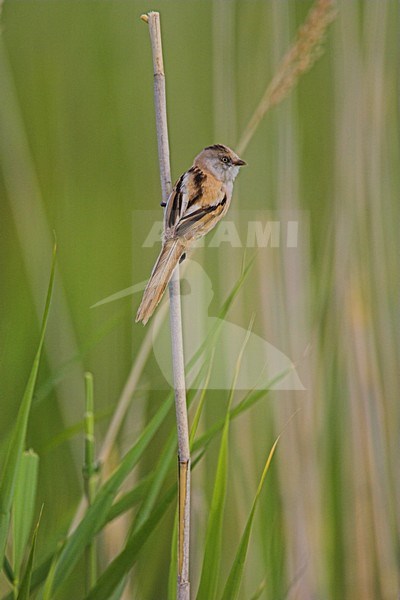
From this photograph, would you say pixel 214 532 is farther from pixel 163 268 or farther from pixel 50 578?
pixel 163 268

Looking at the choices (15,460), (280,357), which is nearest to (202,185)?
(280,357)

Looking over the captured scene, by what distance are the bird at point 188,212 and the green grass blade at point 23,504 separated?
7.7 inches

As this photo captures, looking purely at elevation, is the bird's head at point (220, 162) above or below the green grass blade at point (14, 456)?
above

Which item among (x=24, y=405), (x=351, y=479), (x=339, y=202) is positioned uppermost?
(x=339, y=202)

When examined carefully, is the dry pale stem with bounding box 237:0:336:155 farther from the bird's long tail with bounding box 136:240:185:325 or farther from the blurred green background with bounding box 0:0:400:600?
the bird's long tail with bounding box 136:240:185:325

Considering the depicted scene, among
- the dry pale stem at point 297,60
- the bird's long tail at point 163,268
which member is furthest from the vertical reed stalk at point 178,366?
the dry pale stem at point 297,60

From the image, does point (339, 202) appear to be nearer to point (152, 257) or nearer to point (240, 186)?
point (240, 186)

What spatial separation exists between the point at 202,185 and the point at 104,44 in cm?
22

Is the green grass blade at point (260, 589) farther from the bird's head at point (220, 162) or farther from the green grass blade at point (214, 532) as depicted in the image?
the bird's head at point (220, 162)

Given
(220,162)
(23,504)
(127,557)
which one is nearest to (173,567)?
(127,557)

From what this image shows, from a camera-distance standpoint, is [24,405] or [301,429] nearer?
[24,405]

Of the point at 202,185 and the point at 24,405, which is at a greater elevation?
the point at 202,185

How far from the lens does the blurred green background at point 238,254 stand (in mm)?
695

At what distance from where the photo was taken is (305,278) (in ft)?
2.36
